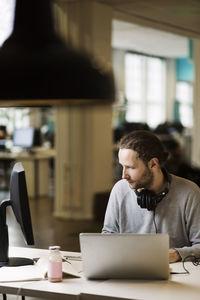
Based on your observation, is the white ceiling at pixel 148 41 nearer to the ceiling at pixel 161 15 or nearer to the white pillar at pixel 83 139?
the ceiling at pixel 161 15

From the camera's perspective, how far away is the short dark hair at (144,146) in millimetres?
3602

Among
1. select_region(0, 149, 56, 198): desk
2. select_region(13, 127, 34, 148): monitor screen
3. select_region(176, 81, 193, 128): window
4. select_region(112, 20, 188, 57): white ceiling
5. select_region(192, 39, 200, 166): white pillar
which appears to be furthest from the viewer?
select_region(176, 81, 193, 128): window

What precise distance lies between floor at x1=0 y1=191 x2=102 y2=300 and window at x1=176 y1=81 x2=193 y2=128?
45.1ft

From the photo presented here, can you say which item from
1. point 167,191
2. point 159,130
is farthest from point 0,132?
point 167,191

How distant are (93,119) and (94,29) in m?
1.22

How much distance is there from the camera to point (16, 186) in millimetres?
3322

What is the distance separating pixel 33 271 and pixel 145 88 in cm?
1858

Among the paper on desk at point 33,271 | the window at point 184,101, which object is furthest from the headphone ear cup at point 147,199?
the window at point 184,101

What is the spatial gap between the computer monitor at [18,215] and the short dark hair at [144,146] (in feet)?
2.03

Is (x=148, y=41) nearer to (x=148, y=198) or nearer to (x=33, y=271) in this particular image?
(x=148, y=198)

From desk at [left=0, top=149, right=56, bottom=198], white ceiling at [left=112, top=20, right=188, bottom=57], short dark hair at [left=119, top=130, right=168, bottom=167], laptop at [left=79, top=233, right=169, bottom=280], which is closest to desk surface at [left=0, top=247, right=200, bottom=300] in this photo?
laptop at [left=79, top=233, right=169, bottom=280]

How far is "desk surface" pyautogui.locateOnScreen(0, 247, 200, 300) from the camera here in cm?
280

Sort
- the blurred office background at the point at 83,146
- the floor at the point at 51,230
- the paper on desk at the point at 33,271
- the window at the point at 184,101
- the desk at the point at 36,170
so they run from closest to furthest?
the paper on desk at the point at 33,271, the floor at the point at 51,230, the blurred office background at the point at 83,146, the desk at the point at 36,170, the window at the point at 184,101

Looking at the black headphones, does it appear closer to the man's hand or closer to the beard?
the beard
